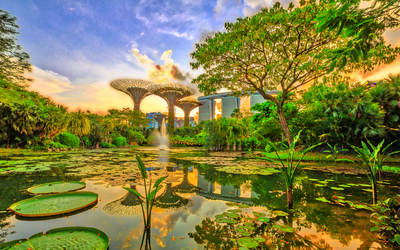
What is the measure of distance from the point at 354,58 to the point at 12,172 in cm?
794

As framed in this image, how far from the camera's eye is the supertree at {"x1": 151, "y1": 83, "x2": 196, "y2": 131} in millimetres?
34031

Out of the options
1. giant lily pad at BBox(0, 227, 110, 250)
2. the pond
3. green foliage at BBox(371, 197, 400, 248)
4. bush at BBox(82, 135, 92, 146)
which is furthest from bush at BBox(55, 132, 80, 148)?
green foliage at BBox(371, 197, 400, 248)

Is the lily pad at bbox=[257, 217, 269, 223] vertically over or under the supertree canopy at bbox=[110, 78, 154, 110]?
under

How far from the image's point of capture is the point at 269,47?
7.76 meters

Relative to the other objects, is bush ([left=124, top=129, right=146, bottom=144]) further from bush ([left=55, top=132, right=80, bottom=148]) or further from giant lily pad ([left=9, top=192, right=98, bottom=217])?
giant lily pad ([left=9, top=192, right=98, bottom=217])

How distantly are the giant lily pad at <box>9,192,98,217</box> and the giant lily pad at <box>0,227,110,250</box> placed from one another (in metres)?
0.69

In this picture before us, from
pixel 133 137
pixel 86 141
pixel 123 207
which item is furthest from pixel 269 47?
pixel 133 137

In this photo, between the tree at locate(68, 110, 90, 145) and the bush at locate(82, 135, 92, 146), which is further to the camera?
the bush at locate(82, 135, 92, 146)

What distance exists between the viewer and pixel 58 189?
2857 millimetres

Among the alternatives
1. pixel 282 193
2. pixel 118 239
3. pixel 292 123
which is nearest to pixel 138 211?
pixel 118 239

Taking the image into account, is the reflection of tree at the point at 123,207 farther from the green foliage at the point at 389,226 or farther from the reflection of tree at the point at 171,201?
the green foliage at the point at 389,226

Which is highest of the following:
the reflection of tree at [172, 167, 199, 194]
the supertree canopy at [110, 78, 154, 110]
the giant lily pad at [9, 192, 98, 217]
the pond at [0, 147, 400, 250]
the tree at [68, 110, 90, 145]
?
the supertree canopy at [110, 78, 154, 110]

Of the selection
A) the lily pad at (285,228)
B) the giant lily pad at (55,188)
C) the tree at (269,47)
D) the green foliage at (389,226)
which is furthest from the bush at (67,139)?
the green foliage at (389,226)

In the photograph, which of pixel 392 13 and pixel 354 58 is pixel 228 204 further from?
pixel 392 13
